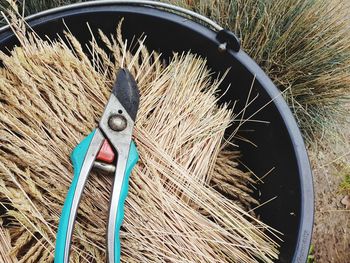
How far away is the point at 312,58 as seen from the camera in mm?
1271

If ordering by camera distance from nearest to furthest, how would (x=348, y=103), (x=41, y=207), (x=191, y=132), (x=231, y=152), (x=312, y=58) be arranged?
(x=41, y=207) < (x=191, y=132) < (x=231, y=152) < (x=312, y=58) < (x=348, y=103)

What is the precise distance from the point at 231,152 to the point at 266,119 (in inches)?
6.4

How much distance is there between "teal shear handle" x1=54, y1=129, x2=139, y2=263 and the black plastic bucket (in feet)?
1.07

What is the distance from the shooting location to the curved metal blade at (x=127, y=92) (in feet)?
2.90

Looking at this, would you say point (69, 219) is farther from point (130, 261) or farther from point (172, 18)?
point (172, 18)

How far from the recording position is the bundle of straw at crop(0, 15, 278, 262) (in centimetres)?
86

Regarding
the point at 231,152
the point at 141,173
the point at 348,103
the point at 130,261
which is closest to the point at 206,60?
the point at 231,152

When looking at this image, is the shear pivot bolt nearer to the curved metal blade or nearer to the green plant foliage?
the curved metal blade

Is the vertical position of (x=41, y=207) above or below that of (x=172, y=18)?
below

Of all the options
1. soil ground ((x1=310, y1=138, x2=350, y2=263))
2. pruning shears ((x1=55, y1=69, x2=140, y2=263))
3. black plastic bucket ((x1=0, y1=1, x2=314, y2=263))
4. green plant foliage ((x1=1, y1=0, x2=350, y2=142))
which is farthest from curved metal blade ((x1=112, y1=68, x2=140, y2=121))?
soil ground ((x1=310, y1=138, x2=350, y2=263))

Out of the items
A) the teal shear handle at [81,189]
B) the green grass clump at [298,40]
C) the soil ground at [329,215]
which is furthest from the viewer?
the soil ground at [329,215]

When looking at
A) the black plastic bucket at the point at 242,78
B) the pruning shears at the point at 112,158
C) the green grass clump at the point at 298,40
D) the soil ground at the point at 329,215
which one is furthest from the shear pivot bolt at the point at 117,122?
the soil ground at the point at 329,215

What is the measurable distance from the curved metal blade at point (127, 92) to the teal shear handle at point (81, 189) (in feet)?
0.23

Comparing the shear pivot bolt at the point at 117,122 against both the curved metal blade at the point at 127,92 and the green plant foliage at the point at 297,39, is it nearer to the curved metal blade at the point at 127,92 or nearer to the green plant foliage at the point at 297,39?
the curved metal blade at the point at 127,92
